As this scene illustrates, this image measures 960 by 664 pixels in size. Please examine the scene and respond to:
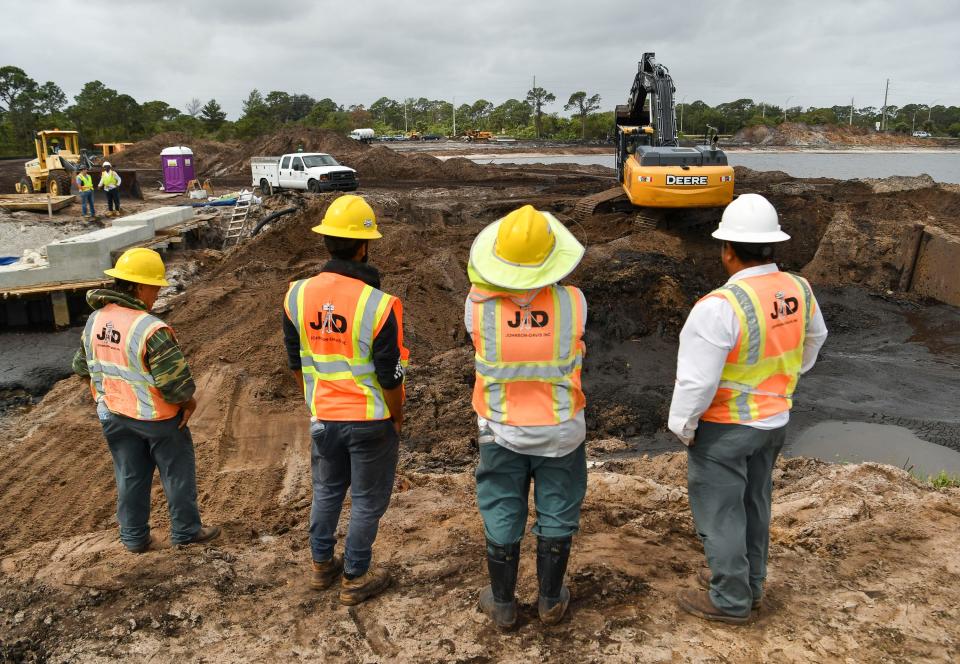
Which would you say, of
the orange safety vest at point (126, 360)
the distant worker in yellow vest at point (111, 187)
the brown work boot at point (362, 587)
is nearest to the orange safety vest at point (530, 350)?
the brown work boot at point (362, 587)

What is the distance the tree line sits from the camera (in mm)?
50469

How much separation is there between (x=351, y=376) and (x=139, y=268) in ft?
4.99

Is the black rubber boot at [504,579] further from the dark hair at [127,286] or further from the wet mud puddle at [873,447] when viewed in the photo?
the wet mud puddle at [873,447]

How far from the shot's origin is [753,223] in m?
2.95

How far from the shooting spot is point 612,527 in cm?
425

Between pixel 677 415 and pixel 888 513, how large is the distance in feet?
7.45

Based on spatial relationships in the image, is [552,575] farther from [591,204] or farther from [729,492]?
[591,204]

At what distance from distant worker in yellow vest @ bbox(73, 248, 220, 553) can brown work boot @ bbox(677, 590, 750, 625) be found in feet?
9.17

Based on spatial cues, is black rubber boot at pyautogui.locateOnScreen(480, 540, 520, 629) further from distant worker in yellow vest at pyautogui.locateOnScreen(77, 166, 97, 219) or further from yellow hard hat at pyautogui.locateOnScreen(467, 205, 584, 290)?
distant worker in yellow vest at pyautogui.locateOnScreen(77, 166, 97, 219)

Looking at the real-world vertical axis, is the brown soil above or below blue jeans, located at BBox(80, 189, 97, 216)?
above

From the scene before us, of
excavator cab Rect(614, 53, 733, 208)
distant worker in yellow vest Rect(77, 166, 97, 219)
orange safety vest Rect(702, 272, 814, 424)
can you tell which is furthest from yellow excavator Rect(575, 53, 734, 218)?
distant worker in yellow vest Rect(77, 166, 97, 219)

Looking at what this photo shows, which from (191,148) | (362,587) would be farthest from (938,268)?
(191,148)

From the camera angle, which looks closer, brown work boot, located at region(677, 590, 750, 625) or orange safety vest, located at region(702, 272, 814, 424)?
orange safety vest, located at region(702, 272, 814, 424)

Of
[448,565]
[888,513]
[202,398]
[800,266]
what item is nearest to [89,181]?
[202,398]
